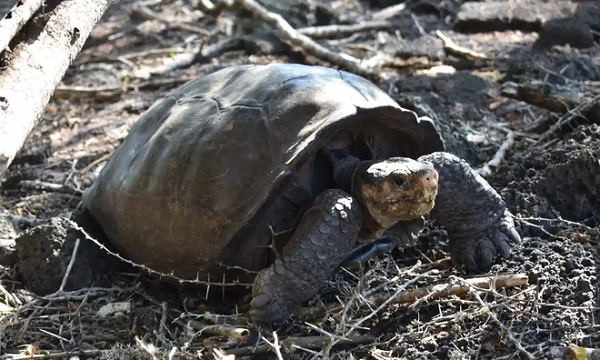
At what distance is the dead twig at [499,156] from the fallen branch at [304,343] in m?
1.54

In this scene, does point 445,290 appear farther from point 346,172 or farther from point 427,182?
point 346,172

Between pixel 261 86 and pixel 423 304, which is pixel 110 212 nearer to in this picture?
pixel 261 86

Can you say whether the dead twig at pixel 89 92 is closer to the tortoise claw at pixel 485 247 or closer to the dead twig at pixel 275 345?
the tortoise claw at pixel 485 247

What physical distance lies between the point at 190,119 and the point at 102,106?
324 cm

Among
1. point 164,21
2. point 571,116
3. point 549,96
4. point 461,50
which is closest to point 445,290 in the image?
point 571,116

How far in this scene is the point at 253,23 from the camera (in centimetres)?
791

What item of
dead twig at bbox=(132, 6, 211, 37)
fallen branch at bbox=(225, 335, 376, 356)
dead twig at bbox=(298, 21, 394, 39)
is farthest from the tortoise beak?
dead twig at bbox=(132, 6, 211, 37)

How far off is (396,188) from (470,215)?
52 centimetres

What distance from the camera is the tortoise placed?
303cm

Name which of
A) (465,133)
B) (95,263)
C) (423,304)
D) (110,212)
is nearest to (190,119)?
(110,212)

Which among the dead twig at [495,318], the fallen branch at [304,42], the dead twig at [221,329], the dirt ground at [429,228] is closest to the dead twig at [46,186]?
the dirt ground at [429,228]

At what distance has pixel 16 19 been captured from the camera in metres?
2.77

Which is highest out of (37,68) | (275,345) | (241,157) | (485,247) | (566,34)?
(37,68)

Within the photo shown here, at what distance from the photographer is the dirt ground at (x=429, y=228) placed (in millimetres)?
2861
